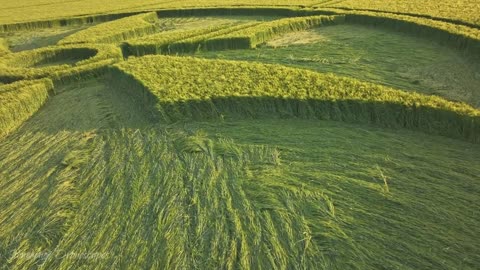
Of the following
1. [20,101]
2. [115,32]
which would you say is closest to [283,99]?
[20,101]

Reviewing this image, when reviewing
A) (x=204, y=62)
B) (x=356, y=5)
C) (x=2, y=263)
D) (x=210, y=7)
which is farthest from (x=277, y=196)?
(x=210, y=7)

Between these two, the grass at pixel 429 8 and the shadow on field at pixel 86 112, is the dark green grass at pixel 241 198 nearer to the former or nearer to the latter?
the shadow on field at pixel 86 112

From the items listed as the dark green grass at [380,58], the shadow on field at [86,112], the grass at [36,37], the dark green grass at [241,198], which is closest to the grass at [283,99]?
the dark green grass at [241,198]

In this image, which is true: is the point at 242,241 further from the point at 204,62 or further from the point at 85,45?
the point at 85,45

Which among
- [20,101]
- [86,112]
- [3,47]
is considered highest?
[3,47]

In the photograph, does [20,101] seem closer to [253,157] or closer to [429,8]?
[253,157]

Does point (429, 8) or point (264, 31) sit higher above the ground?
point (429, 8)
